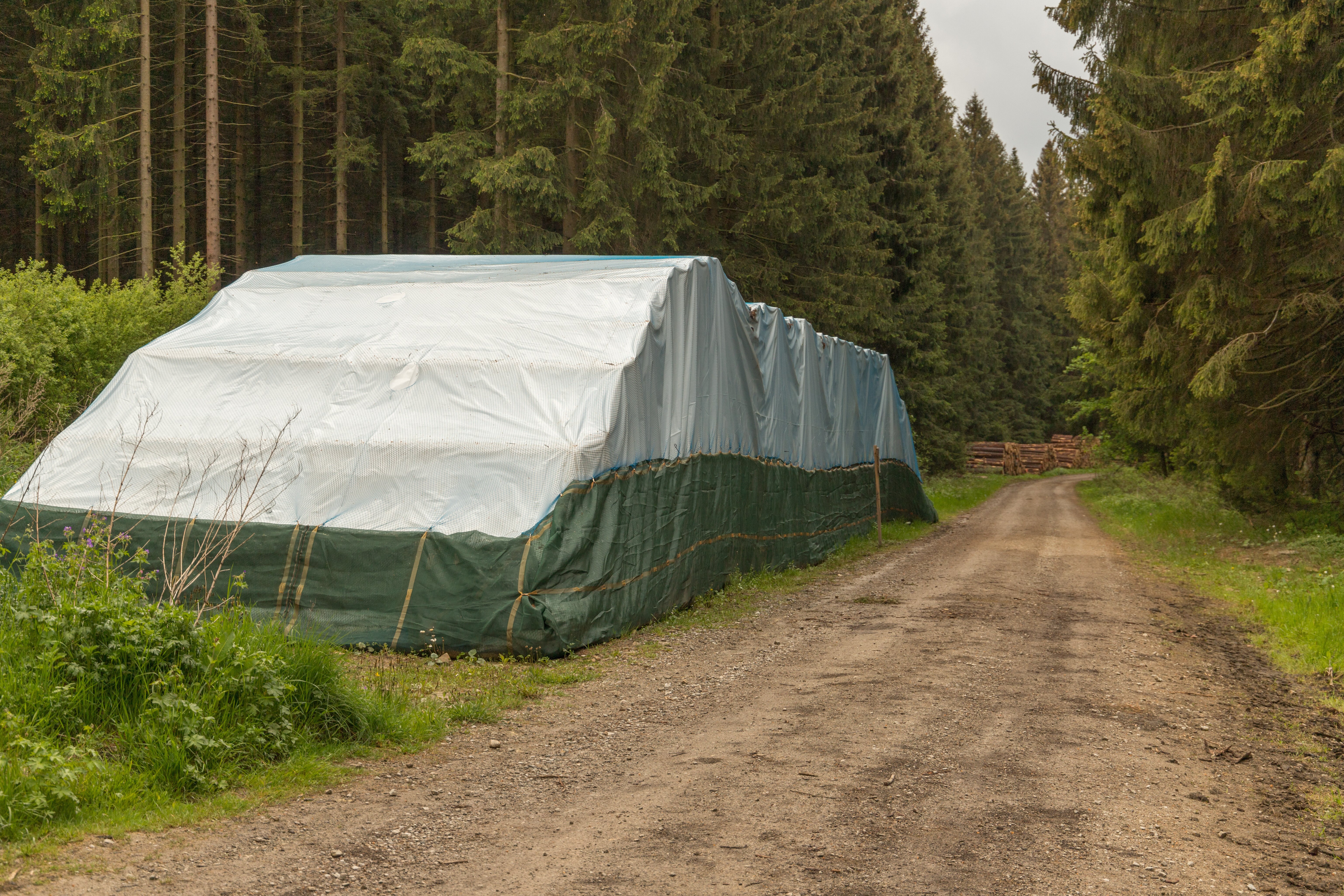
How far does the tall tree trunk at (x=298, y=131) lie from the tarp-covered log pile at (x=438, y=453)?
19245 mm

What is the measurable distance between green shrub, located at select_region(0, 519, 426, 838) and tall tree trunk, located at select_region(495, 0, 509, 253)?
51.5 feet

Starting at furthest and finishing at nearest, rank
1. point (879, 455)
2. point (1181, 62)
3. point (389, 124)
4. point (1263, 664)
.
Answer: point (389, 124)
point (879, 455)
point (1181, 62)
point (1263, 664)

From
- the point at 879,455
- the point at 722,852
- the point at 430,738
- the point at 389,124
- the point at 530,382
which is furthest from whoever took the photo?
the point at 389,124

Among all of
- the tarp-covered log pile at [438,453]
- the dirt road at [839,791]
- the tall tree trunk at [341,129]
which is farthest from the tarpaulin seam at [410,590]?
the tall tree trunk at [341,129]

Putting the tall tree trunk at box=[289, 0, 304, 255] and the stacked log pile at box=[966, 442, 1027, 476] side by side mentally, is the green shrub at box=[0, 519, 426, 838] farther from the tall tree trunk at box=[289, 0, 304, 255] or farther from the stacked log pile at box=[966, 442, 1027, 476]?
the stacked log pile at box=[966, 442, 1027, 476]

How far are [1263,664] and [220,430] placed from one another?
31.0 feet

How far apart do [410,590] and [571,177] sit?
14.9 m

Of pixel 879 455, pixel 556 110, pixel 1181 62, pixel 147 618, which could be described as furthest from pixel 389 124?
pixel 147 618

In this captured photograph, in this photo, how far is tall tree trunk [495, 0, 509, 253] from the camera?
20.8m

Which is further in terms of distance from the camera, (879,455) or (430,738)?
(879,455)

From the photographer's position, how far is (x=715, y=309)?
12.0 metres

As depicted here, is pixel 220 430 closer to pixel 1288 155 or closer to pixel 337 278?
pixel 337 278

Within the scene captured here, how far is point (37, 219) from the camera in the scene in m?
29.6

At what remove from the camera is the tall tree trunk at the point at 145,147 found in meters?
22.0
